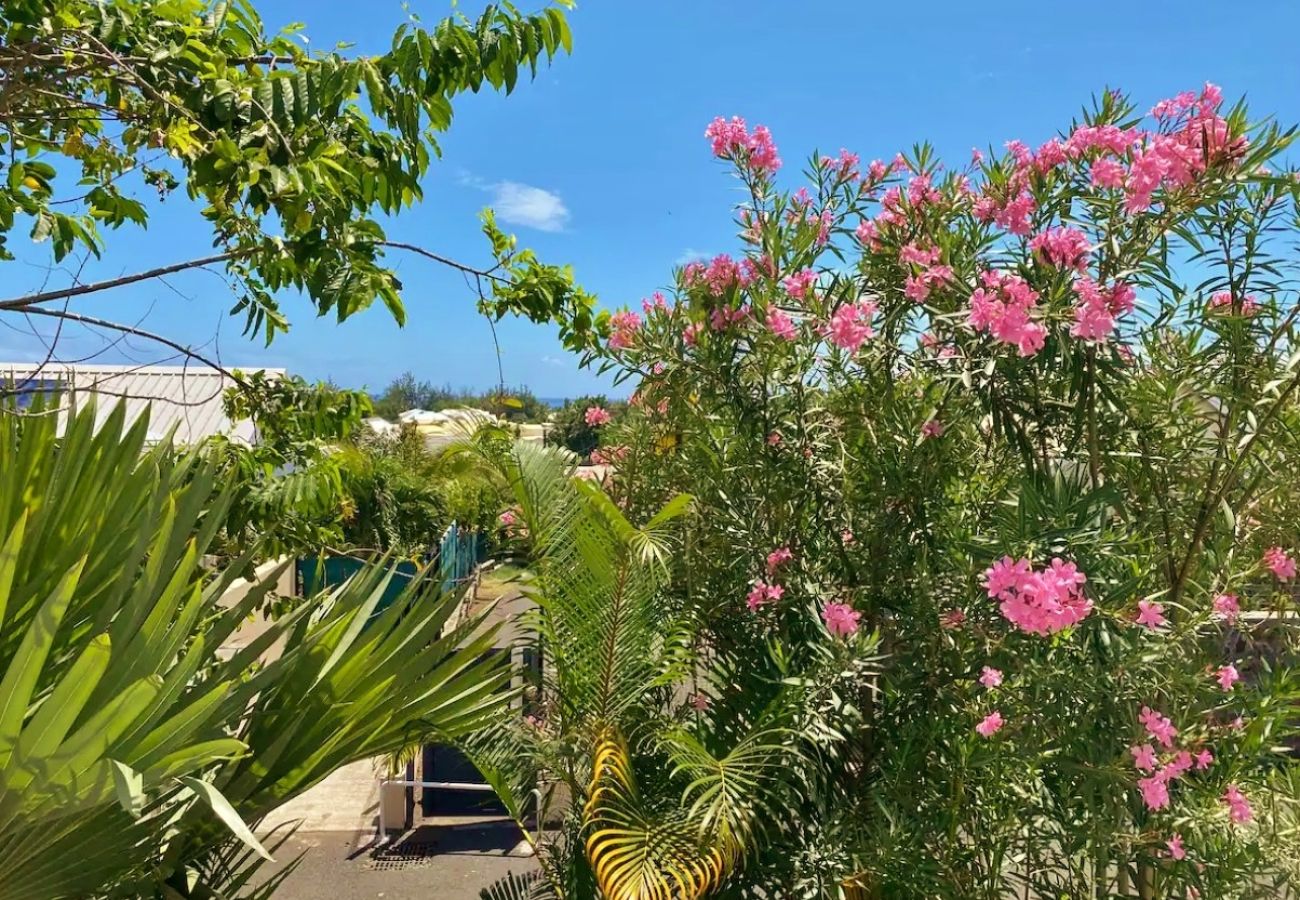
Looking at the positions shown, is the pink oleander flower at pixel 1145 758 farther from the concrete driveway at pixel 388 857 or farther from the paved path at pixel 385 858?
the concrete driveway at pixel 388 857

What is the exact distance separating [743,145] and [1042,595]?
1737mm

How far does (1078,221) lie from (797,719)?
1.48 m

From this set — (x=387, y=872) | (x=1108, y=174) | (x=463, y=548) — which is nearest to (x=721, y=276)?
(x=1108, y=174)

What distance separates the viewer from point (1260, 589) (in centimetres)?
204

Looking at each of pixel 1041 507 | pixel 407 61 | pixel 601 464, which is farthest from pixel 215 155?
pixel 601 464

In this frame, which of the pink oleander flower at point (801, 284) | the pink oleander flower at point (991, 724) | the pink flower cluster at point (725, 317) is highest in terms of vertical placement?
the pink oleander flower at point (801, 284)

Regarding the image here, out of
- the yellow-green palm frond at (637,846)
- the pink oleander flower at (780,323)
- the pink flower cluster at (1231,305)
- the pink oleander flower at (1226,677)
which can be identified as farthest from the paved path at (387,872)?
the pink flower cluster at (1231,305)

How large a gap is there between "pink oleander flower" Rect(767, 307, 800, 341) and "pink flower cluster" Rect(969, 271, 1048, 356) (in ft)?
2.11

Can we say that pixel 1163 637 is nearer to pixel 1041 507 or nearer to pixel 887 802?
pixel 1041 507

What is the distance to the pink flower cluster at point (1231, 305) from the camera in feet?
6.03

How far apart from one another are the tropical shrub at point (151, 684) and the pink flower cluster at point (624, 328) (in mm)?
1124

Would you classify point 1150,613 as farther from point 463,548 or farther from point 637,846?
point 463,548

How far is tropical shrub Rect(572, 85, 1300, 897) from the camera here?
1.74 metres

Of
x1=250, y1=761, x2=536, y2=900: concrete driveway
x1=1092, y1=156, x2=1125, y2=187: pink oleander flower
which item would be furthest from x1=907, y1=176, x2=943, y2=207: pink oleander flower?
x1=250, y1=761, x2=536, y2=900: concrete driveway
